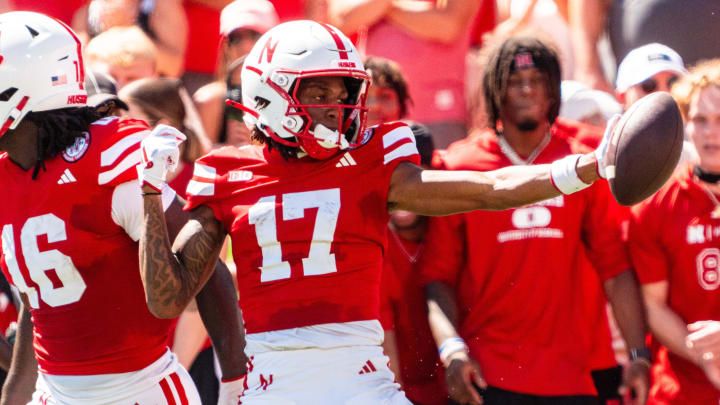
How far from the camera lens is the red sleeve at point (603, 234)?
19.3 ft

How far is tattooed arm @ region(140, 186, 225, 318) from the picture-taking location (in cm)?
441

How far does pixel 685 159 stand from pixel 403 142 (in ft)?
8.08

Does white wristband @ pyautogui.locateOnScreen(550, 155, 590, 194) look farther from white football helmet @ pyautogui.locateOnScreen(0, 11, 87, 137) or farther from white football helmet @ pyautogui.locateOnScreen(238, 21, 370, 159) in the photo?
white football helmet @ pyautogui.locateOnScreen(0, 11, 87, 137)

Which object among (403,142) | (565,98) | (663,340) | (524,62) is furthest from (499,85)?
(403,142)

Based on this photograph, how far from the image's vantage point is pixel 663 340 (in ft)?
19.0

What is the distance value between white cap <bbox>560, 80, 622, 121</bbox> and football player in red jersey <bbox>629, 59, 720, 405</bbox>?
0.95m

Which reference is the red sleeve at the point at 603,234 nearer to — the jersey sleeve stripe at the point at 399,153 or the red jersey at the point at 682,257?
the red jersey at the point at 682,257

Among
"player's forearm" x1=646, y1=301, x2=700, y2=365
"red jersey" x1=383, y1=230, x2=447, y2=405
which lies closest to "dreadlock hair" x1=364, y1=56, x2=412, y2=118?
"red jersey" x1=383, y1=230, x2=447, y2=405

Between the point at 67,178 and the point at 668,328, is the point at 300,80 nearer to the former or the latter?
the point at 67,178

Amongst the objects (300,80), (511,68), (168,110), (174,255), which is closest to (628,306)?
(511,68)

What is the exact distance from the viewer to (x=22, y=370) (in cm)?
500

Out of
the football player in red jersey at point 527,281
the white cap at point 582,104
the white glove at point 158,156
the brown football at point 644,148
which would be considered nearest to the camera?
the brown football at point 644,148

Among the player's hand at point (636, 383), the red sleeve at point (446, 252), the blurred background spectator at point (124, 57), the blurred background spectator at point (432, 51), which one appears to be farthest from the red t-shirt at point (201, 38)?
the player's hand at point (636, 383)

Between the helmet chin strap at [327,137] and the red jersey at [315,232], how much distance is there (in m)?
0.08
